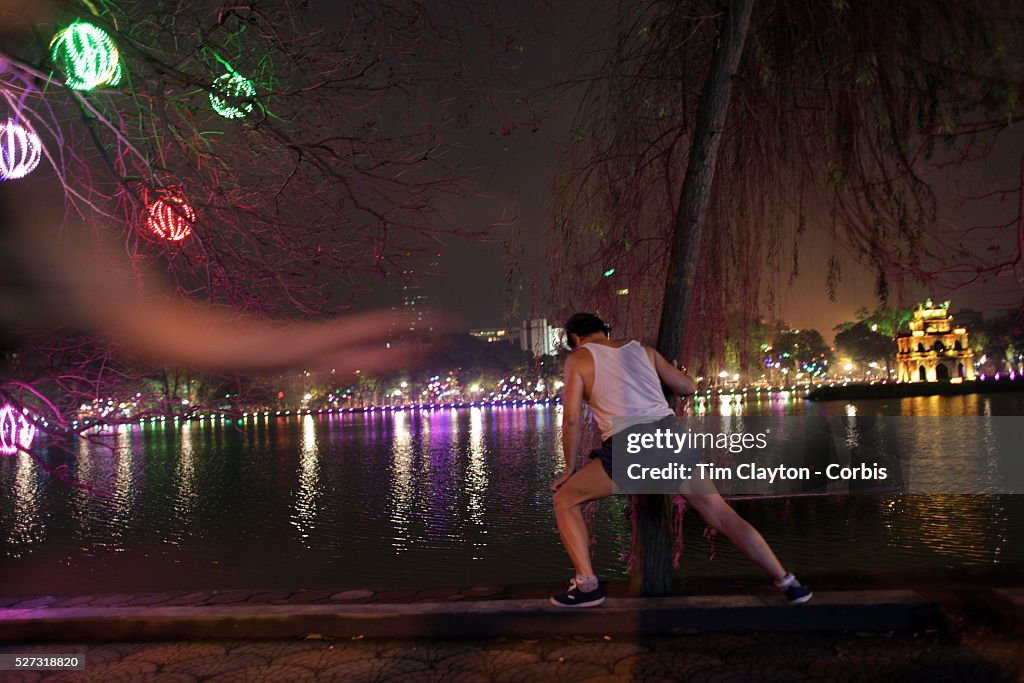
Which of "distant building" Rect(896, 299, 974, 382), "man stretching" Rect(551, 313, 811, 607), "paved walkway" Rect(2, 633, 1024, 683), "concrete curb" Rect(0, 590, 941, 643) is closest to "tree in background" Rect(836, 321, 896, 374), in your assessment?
"distant building" Rect(896, 299, 974, 382)

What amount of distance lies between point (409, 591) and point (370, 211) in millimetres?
2785

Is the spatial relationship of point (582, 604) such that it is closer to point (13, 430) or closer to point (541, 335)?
point (541, 335)

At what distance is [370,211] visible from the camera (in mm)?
5715

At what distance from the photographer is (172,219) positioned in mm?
5566

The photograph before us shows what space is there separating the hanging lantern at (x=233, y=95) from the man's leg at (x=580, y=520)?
11.8ft

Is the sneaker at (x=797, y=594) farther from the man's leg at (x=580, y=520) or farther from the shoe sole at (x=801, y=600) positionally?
the man's leg at (x=580, y=520)

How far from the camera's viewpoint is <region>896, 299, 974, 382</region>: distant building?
73125 millimetres

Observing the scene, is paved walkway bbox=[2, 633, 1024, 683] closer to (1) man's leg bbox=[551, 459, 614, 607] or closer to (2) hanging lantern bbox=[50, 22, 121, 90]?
(1) man's leg bbox=[551, 459, 614, 607]

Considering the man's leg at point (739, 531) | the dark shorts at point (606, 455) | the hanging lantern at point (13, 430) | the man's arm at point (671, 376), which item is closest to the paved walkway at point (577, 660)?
the man's leg at point (739, 531)

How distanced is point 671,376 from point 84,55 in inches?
176

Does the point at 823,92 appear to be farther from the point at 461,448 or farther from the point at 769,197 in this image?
the point at 461,448

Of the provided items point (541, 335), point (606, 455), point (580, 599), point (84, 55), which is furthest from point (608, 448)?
point (84, 55)

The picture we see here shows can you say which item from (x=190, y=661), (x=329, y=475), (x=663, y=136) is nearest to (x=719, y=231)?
(x=663, y=136)

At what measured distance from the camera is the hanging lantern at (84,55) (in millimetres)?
5086
